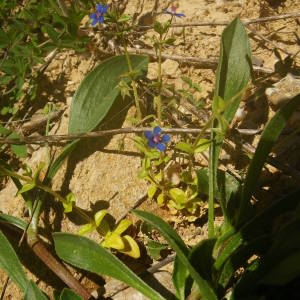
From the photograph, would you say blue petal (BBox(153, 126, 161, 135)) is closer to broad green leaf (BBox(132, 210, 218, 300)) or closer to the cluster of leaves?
broad green leaf (BBox(132, 210, 218, 300))

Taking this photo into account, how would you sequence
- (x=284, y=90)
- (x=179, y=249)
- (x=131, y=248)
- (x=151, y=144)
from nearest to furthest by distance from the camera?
(x=179, y=249) → (x=151, y=144) → (x=131, y=248) → (x=284, y=90)

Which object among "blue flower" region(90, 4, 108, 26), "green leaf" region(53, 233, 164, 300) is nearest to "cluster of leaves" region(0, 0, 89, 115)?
Result: "blue flower" region(90, 4, 108, 26)

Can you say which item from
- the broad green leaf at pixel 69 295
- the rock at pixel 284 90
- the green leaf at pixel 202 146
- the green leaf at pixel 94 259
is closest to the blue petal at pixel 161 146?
the green leaf at pixel 202 146

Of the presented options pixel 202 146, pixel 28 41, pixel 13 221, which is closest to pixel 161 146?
pixel 202 146

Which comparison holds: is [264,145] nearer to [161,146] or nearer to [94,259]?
[161,146]

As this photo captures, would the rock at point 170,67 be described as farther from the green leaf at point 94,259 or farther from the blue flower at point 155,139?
the green leaf at point 94,259

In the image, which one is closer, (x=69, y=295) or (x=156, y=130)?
(x=69, y=295)
